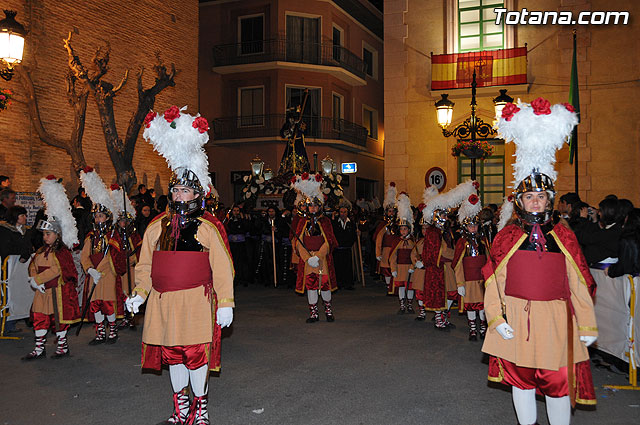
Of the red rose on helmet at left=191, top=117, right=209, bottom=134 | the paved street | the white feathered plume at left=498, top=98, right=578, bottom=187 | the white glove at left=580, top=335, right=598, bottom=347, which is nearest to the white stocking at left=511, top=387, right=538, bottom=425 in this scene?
the white glove at left=580, top=335, right=598, bottom=347

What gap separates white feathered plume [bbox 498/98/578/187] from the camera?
4.34m

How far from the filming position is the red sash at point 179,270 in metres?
4.82

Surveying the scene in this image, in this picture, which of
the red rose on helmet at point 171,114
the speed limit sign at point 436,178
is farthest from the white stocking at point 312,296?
the speed limit sign at point 436,178

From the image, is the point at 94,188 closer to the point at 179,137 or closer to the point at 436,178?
the point at 179,137

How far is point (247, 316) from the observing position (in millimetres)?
10305

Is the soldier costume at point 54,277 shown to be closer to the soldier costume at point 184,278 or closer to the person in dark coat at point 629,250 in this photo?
the soldier costume at point 184,278

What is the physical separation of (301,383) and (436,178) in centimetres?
1065

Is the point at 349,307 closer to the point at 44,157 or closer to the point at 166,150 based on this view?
the point at 166,150

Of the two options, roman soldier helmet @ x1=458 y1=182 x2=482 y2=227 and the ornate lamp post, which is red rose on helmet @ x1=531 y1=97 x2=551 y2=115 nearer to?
roman soldier helmet @ x1=458 y1=182 x2=482 y2=227

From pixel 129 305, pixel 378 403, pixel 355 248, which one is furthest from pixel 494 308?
pixel 355 248

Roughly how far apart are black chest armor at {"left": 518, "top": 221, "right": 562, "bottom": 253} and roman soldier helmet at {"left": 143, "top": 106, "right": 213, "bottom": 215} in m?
2.84

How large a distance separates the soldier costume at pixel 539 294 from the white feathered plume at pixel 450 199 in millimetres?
4385

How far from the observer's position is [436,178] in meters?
15.9

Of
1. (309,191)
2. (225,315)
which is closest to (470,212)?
(309,191)
